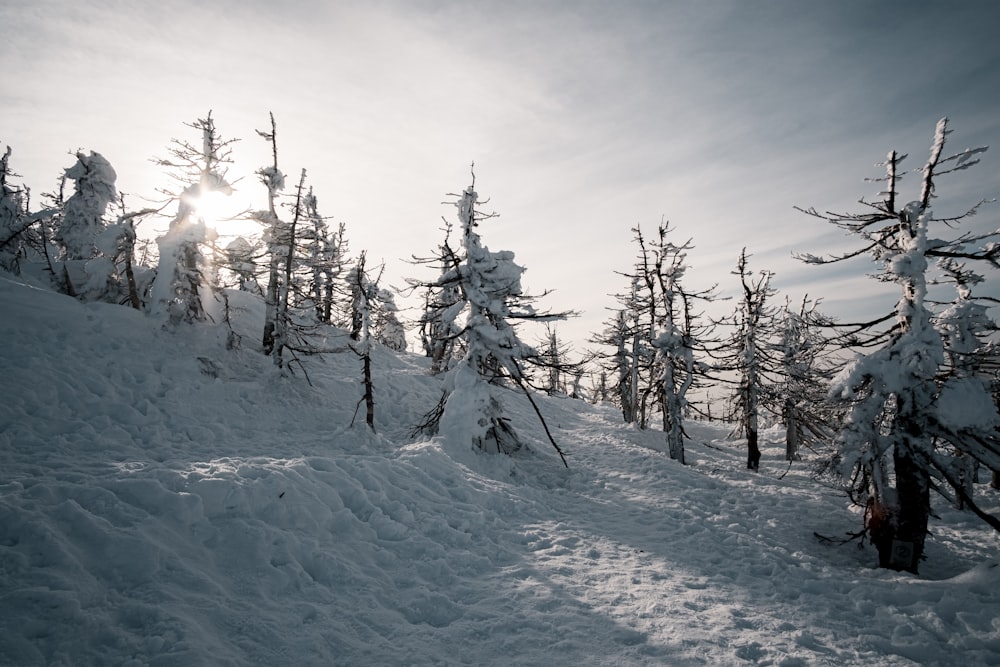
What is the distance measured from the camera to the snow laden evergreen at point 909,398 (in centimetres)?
741

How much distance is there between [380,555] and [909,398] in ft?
33.7

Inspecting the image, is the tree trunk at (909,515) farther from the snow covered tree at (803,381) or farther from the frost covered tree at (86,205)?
the frost covered tree at (86,205)

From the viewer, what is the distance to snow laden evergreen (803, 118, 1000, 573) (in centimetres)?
741

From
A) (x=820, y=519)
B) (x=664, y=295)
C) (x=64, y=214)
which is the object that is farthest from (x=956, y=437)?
A: (x=64, y=214)

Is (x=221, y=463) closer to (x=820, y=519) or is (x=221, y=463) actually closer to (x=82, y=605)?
(x=82, y=605)

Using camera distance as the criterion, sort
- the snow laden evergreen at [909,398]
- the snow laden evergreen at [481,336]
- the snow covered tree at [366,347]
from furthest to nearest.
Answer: the snow covered tree at [366,347] < the snow laden evergreen at [481,336] < the snow laden evergreen at [909,398]

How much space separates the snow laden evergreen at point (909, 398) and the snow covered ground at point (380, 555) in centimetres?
122

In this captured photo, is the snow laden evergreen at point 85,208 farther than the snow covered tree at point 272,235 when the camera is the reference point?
Yes

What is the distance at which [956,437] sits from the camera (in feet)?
24.6

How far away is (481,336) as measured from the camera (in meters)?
12.7

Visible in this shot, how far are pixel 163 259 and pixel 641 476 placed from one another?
18.6 metres

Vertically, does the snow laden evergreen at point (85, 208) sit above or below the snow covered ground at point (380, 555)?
above

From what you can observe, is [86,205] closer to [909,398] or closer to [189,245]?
[189,245]

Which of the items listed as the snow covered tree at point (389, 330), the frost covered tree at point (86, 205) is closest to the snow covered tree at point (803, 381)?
the snow covered tree at point (389, 330)
